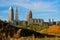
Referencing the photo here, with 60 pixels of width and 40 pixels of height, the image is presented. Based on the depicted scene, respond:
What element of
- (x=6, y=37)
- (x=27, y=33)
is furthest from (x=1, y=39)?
(x=27, y=33)

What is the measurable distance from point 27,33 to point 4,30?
8.43 meters

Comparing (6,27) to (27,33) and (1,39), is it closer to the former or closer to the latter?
(1,39)

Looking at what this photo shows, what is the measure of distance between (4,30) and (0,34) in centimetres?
170

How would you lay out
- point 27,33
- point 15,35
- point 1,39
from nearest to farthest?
1. point 1,39
2. point 15,35
3. point 27,33

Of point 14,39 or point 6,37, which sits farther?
point 14,39

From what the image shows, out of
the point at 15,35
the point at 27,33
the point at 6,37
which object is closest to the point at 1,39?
the point at 6,37

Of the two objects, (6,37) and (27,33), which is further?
(27,33)

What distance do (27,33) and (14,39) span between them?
842 cm

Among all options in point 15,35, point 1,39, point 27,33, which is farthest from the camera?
point 27,33

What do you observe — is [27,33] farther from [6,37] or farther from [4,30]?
[6,37]

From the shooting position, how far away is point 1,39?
10906 millimetres

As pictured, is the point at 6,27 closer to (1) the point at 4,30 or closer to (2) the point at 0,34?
(1) the point at 4,30

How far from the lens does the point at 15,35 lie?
40.1ft

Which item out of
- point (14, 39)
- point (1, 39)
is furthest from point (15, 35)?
point (1, 39)
